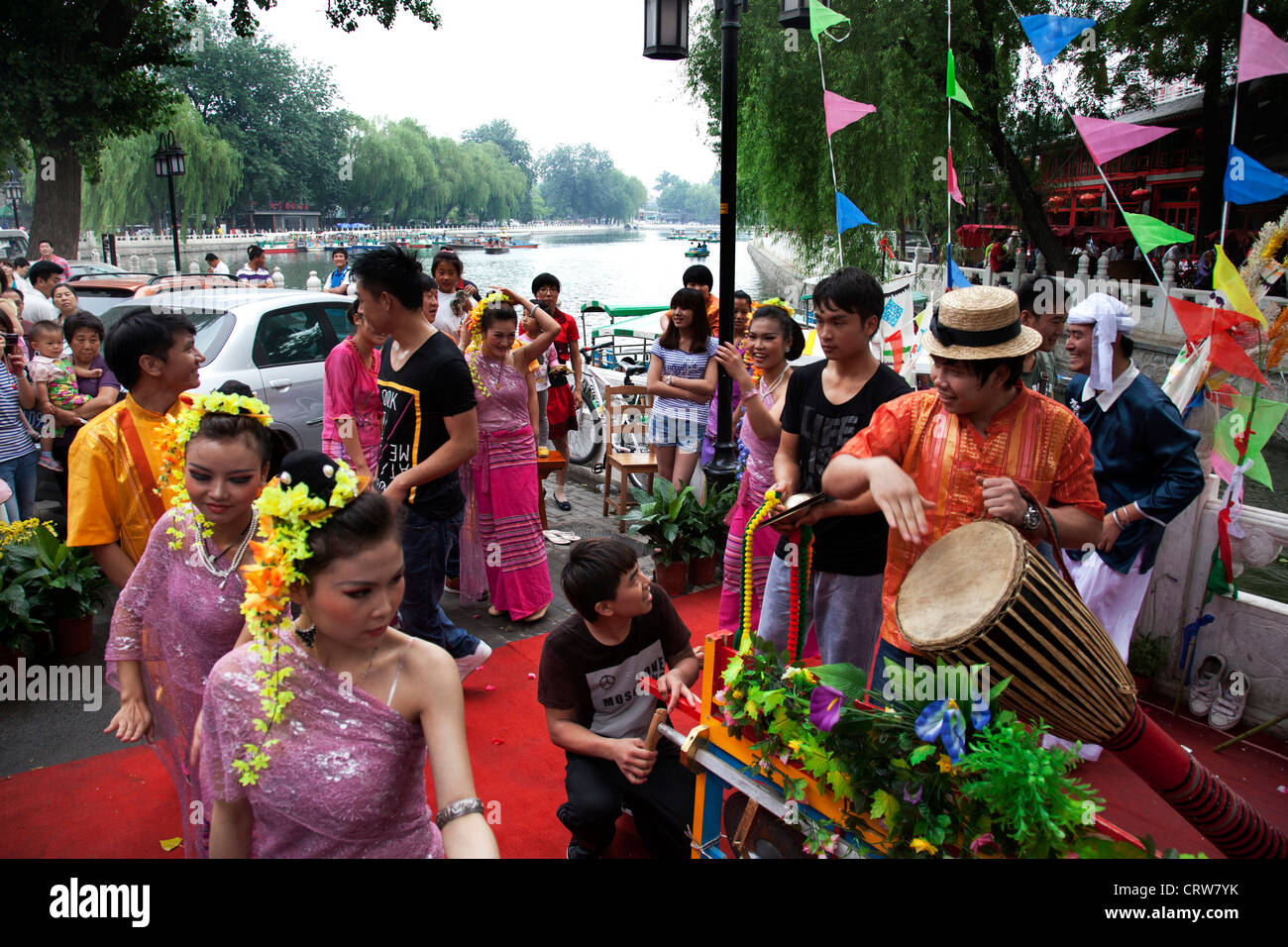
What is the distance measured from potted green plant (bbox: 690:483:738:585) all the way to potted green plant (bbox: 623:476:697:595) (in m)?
0.07

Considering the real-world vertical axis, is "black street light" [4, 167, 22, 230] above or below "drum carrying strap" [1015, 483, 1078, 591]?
above

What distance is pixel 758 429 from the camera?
3826 millimetres

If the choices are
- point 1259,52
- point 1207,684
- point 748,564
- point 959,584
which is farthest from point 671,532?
point 1259,52

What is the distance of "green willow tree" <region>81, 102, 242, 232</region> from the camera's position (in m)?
33.8

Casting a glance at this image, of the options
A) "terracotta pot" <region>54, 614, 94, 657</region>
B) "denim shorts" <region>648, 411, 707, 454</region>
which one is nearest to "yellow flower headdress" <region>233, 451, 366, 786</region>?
"terracotta pot" <region>54, 614, 94, 657</region>

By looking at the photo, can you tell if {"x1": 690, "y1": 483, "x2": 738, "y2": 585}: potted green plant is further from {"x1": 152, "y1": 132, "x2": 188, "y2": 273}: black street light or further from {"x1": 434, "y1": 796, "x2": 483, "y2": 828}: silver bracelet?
{"x1": 152, "y1": 132, "x2": 188, "y2": 273}: black street light

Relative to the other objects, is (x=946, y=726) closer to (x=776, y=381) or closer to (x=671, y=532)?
(x=776, y=381)

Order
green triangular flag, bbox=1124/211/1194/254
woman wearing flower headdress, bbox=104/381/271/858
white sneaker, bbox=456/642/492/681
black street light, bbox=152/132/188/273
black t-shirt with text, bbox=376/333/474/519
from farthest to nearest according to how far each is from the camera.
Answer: black street light, bbox=152/132/188/273, green triangular flag, bbox=1124/211/1194/254, white sneaker, bbox=456/642/492/681, black t-shirt with text, bbox=376/333/474/519, woman wearing flower headdress, bbox=104/381/271/858

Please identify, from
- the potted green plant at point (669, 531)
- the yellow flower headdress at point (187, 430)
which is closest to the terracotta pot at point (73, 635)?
the yellow flower headdress at point (187, 430)

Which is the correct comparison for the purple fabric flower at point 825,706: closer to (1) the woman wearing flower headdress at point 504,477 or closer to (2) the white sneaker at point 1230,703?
(2) the white sneaker at point 1230,703

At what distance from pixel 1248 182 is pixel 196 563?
18.6 feet

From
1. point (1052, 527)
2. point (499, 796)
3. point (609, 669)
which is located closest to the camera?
point (1052, 527)

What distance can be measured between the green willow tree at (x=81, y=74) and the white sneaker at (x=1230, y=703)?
62.0 ft

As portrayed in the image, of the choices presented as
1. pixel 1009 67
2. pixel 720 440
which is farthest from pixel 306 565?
pixel 1009 67
